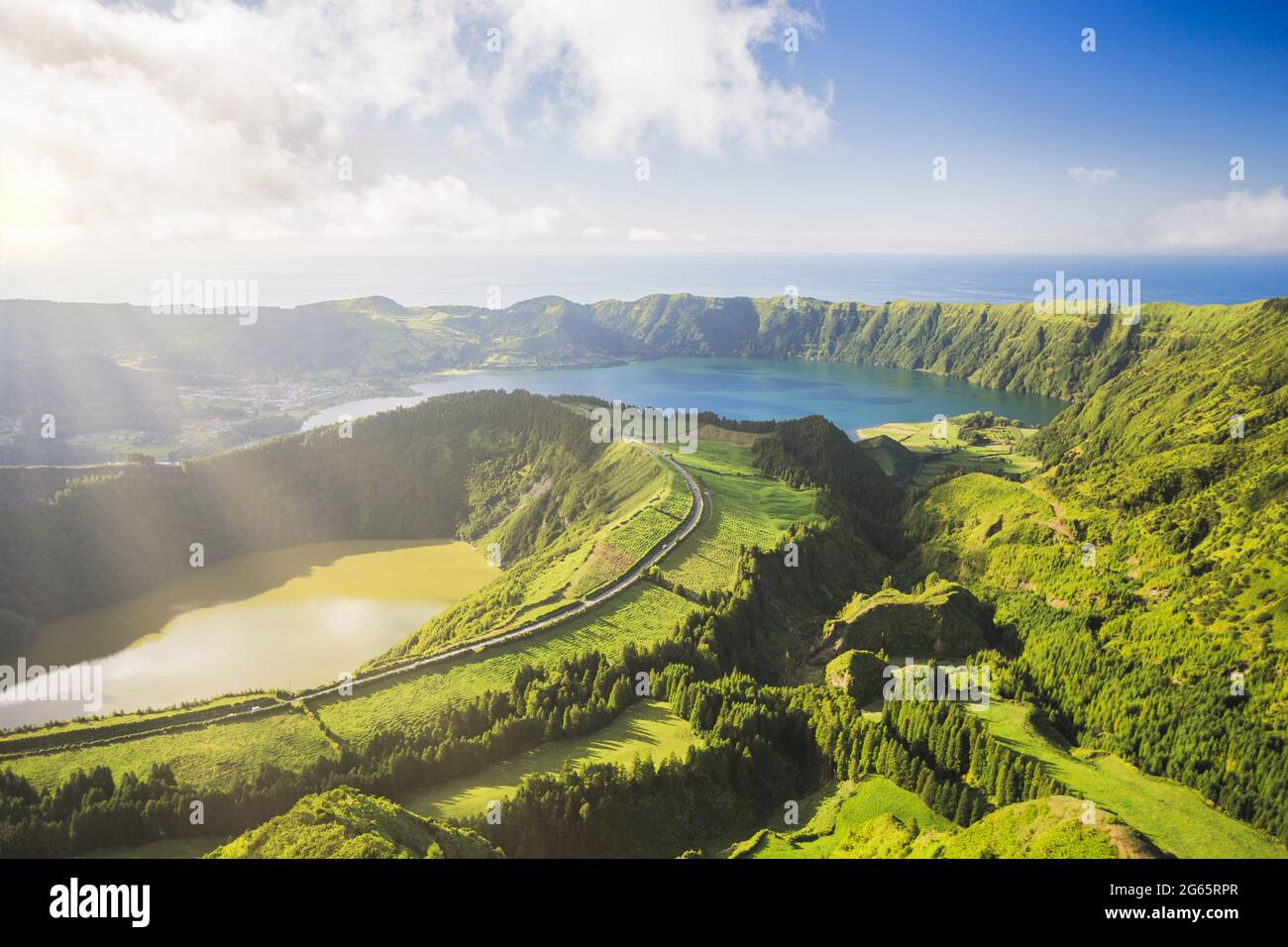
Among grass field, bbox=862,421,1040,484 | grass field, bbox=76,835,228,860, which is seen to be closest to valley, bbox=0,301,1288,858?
grass field, bbox=76,835,228,860

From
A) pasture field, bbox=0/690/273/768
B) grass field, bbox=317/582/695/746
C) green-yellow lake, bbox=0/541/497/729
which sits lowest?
green-yellow lake, bbox=0/541/497/729

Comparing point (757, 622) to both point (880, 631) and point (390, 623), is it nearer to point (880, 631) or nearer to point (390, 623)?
point (880, 631)

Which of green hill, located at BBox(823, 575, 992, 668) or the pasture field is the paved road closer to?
the pasture field

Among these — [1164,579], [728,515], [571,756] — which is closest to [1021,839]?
[571,756]

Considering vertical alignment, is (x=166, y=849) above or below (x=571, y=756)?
below

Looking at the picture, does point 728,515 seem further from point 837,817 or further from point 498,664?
point 837,817
